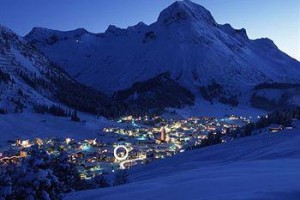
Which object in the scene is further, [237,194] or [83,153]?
[83,153]

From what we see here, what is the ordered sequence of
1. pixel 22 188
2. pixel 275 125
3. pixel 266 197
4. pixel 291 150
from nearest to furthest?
pixel 266 197
pixel 22 188
pixel 291 150
pixel 275 125

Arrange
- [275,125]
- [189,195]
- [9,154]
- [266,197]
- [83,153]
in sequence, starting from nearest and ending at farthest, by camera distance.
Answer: [266,197] < [189,195] < [275,125] < [9,154] < [83,153]

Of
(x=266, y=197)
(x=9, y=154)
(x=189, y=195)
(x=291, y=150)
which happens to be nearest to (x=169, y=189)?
(x=189, y=195)

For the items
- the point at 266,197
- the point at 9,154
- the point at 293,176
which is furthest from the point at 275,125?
the point at 266,197

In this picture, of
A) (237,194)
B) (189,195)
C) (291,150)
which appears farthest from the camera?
(291,150)

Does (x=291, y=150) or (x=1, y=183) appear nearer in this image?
(x=1, y=183)

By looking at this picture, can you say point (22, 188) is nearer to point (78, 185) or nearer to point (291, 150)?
point (78, 185)

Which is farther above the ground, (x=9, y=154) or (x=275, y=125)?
(x=275, y=125)

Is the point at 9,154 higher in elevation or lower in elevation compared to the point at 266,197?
lower

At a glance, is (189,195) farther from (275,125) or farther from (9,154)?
(9,154)
